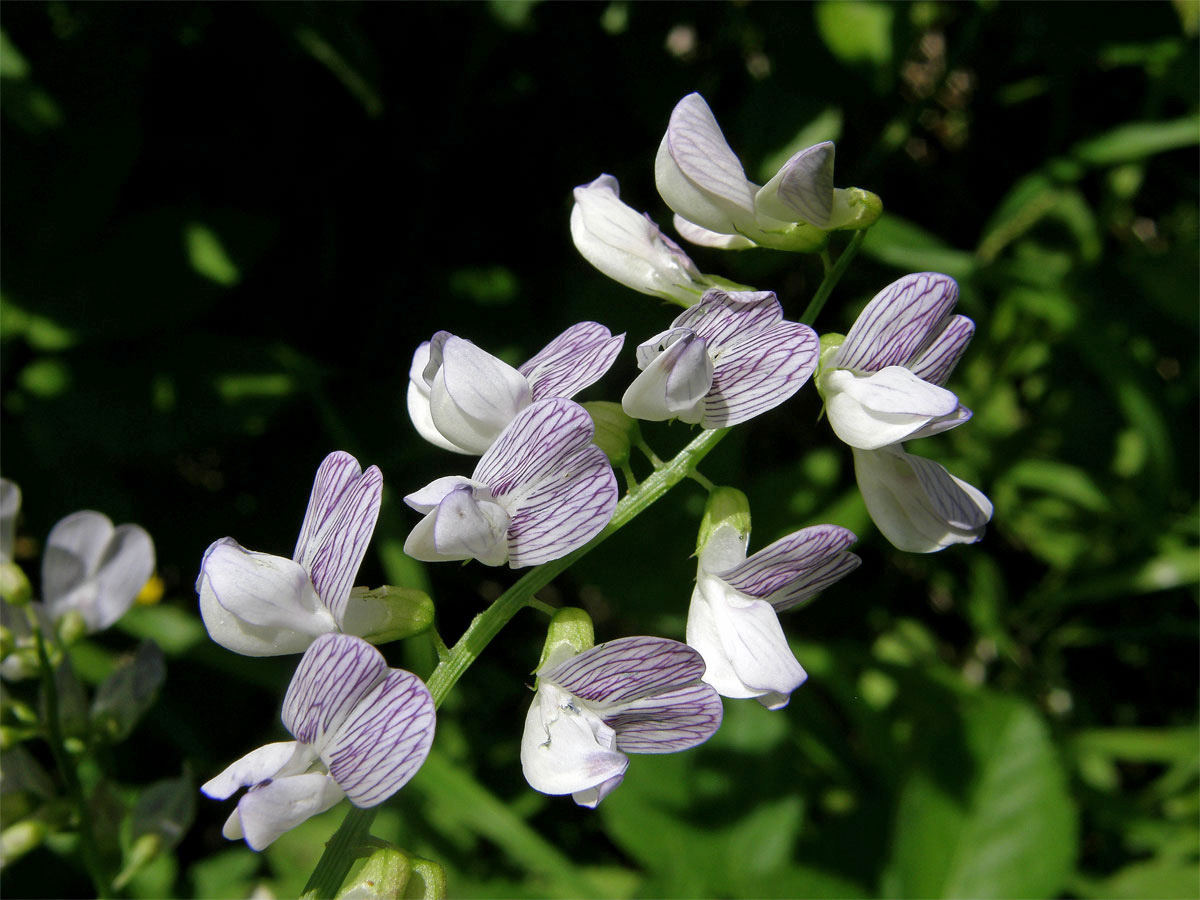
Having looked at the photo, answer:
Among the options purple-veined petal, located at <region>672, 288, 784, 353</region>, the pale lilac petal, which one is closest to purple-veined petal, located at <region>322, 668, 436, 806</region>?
the pale lilac petal

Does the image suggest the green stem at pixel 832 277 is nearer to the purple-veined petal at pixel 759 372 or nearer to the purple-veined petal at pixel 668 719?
the purple-veined petal at pixel 759 372

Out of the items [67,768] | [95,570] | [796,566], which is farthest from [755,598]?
[95,570]

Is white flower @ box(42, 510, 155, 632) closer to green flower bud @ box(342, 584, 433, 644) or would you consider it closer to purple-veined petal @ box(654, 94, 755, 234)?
green flower bud @ box(342, 584, 433, 644)

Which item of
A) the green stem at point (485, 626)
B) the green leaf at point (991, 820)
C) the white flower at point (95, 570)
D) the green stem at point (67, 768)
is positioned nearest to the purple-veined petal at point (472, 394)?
the green stem at point (485, 626)

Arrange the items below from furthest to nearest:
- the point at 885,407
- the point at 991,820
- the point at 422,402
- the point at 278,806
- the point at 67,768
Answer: the point at 991,820 → the point at 67,768 → the point at 422,402 → the point at 885,407 → the point at 278,806

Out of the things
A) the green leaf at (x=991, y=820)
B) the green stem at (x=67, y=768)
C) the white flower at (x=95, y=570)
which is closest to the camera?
the green stem at (x=67, y=768)

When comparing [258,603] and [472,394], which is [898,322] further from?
[258,603]

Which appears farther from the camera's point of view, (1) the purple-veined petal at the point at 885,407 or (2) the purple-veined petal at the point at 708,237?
(2) the purple-veined petal at the point at 708,237
